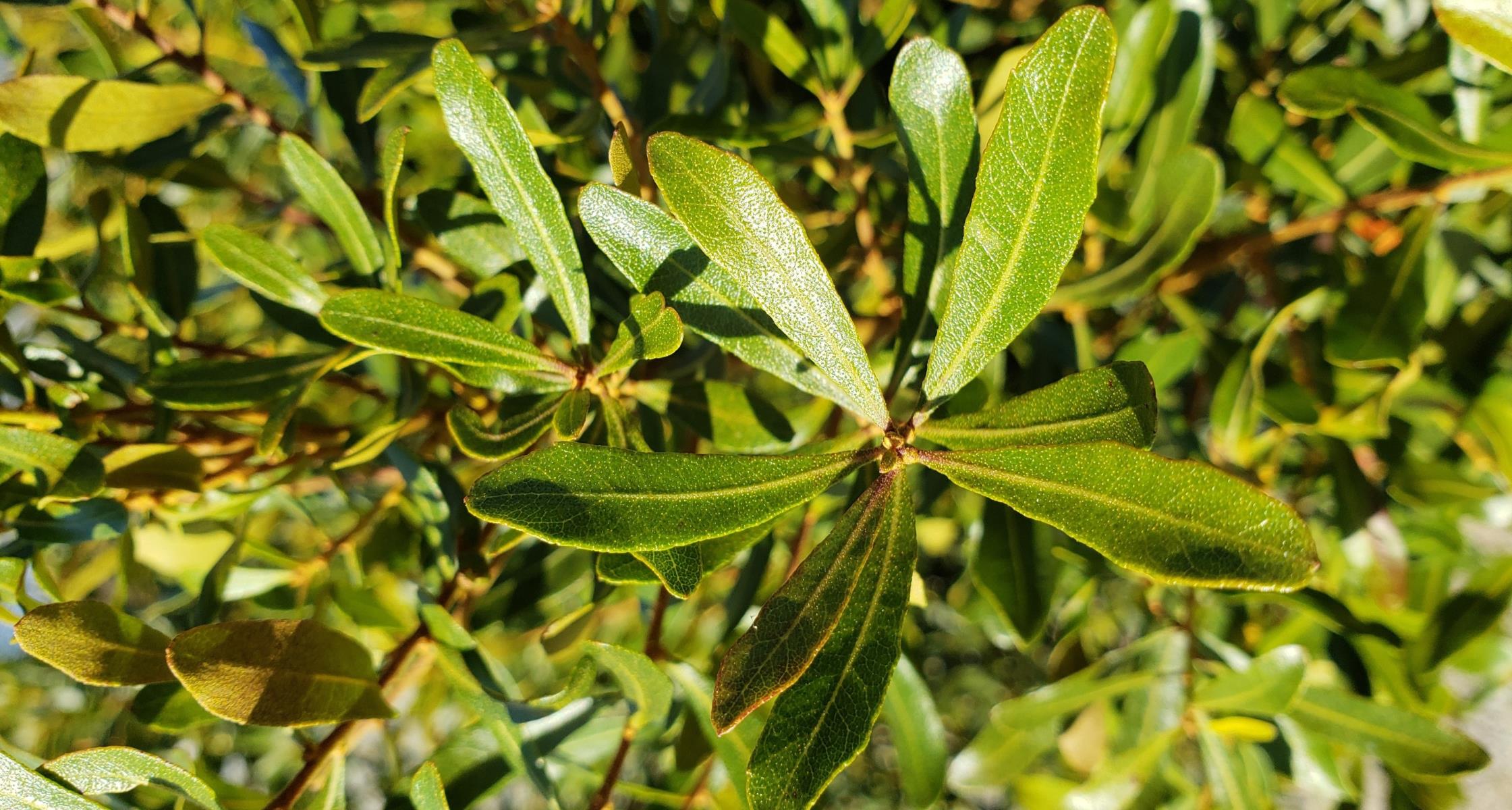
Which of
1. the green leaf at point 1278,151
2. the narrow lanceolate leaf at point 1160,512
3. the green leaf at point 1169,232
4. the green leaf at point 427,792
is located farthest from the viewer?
the green leaf at point 1278,151

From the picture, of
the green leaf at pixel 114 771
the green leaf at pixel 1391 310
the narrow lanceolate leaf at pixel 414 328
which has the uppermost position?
the narrow lanceolate leaf at pixel 414 328

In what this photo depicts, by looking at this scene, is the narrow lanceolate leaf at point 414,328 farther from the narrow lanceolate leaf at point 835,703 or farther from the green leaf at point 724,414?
the narrow lanceolate leaf at point 835,703

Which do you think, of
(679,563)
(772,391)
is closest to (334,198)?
(679,563)

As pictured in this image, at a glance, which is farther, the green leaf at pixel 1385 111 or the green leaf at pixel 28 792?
the green leaf at pixel 1385 111

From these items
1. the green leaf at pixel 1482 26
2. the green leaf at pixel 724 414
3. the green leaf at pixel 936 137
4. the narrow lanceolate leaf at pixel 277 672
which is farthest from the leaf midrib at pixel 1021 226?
the narrow lanceolate leaf at pixel 277 672

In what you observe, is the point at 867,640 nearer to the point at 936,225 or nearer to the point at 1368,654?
the point at 936,225

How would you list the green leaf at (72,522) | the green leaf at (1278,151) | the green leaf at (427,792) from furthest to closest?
1. the green leaf at (1278,151)
2. the green leaf at (72,522)
3. the green leaf at (427,792)

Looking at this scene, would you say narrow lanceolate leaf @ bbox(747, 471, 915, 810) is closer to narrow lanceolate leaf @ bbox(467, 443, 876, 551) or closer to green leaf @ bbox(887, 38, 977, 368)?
narrow lanceolate leaf @ bbox(467, 443, 876, 551)

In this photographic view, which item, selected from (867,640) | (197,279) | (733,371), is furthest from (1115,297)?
(197,279)

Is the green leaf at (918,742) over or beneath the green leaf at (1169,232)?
beneath
